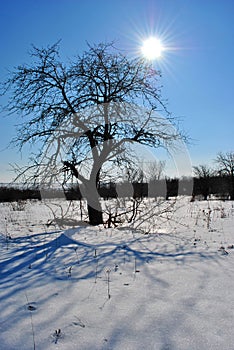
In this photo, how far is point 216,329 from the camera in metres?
1.80

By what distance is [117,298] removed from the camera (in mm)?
2334

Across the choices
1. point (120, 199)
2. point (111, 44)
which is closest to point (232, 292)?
point (120, 199)

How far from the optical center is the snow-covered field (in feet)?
5.55

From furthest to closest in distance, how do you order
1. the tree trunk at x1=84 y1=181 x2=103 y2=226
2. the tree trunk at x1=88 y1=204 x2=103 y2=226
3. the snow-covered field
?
the tree trunk at x1=88 y1=204 x2=103 y2=226, the tree trunk at x1=84 y1=181 x2=103 y2=226, the snow-covered field

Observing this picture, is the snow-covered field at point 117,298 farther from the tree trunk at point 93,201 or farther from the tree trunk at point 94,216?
the tree trunk at point 94,216

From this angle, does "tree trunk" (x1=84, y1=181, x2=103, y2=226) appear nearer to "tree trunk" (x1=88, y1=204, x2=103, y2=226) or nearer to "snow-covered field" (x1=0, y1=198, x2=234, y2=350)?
"tree trunk" (x1=88, y1=204, x2=103, y2=226)

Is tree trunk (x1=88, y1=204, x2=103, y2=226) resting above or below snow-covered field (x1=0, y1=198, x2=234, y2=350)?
above

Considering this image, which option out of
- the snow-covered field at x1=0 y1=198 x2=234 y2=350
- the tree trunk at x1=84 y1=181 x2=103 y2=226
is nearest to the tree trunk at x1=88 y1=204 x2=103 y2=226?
the tree trunk at x1=84 y1=181 x2=103 y2=226

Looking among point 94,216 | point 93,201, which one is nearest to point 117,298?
point 93,201

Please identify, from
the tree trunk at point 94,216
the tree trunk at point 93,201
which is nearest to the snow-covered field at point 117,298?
the tree trunk at point 93,201

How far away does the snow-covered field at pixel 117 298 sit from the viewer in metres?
1.69

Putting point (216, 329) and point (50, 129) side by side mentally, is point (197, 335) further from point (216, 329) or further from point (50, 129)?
point (50, 129)

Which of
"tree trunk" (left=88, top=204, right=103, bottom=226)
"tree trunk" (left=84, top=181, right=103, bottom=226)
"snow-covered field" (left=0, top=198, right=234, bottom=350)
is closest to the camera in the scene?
"snow-covered field" (left=0, top=198, right=234, bottom=350)

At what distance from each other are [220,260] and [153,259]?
39.9 inches
